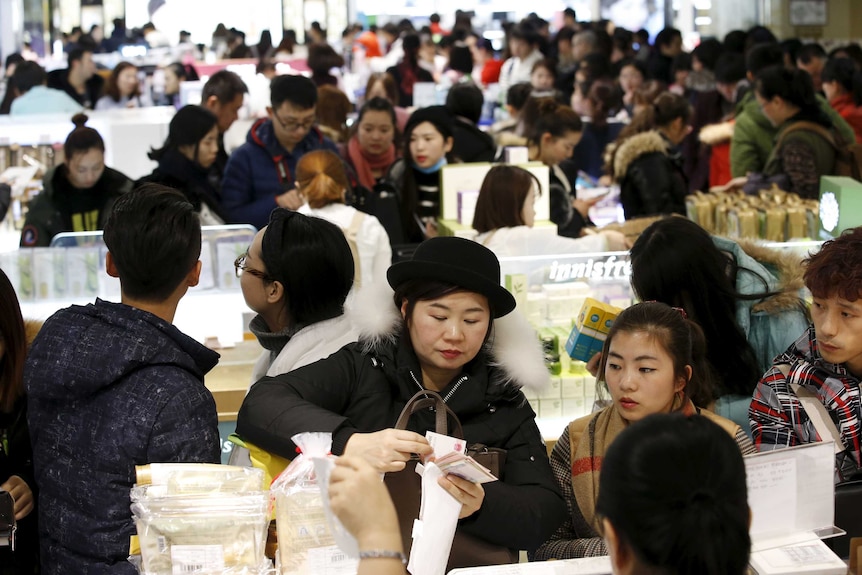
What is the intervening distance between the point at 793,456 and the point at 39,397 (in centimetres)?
165

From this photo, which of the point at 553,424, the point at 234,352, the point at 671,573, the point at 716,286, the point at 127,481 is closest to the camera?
the point at 671,573

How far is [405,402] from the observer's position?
8.95 feet

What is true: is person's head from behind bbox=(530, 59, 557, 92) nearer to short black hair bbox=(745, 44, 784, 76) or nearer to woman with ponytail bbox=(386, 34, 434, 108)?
woman with ponytail bbox=(386, 34, 434, 108)

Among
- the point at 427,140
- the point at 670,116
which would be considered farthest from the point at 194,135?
the point at 670,116

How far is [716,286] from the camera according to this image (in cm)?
345

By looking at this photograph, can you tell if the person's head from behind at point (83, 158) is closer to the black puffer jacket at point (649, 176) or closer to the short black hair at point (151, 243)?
the black puffer jacket at point (649, 176)

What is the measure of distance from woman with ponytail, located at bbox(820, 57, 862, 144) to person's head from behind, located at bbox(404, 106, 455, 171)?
385 cm

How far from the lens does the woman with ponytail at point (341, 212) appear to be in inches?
198

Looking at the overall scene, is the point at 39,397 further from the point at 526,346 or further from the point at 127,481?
the point at 526,346

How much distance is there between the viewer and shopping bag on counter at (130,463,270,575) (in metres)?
2.21

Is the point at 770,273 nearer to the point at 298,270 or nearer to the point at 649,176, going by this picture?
the point at 298,270

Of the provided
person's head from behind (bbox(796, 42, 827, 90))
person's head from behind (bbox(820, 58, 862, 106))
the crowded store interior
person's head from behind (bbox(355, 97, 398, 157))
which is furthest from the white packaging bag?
person's head from behind (bbox(796, 42, 827, 90))

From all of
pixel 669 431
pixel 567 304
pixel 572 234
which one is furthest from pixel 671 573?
pixel 572 234

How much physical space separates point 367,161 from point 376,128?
238mm
